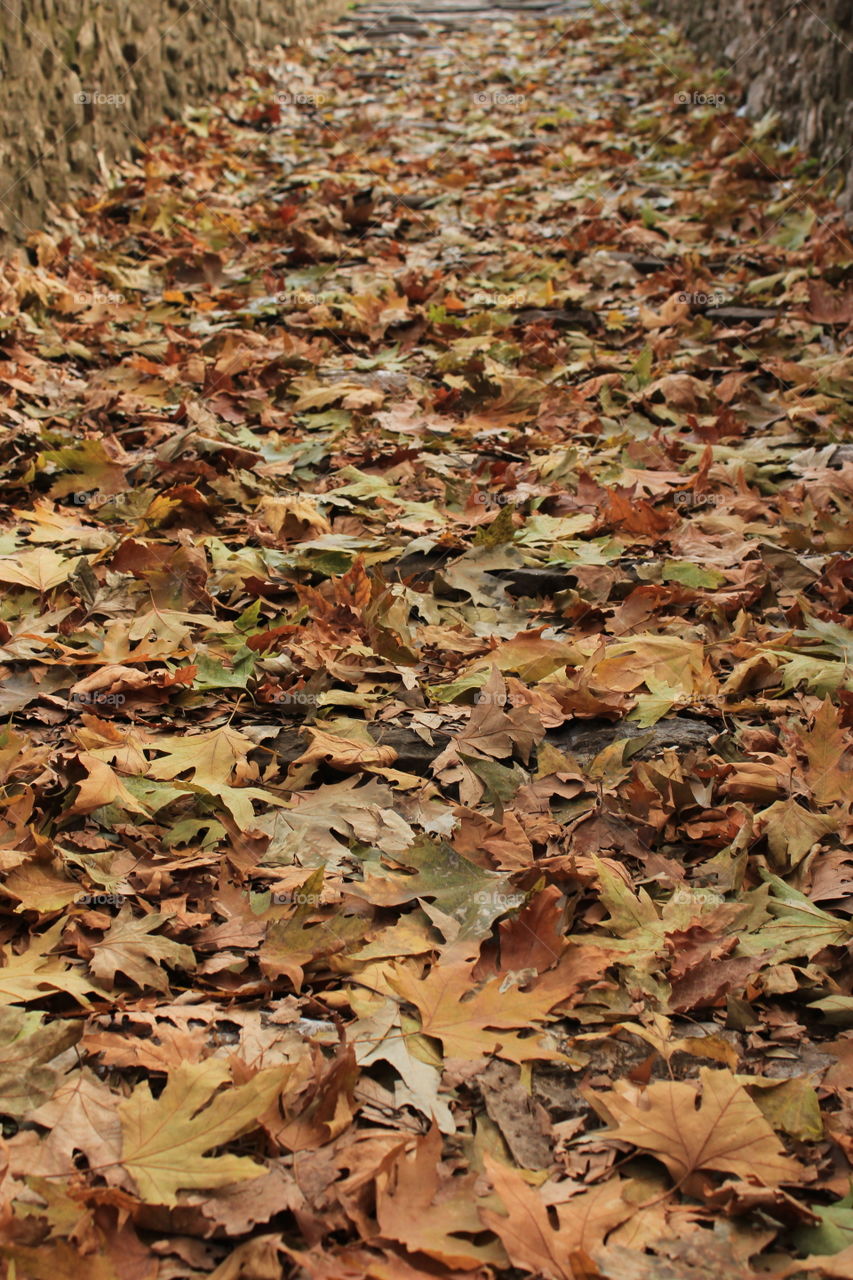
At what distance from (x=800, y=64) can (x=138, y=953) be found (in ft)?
21.7

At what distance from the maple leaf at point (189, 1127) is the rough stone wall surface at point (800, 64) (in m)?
5.40

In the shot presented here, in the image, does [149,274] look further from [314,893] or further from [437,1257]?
[437,1257]

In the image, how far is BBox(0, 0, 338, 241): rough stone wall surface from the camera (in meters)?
5.11

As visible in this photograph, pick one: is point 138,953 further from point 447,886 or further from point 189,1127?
point 447,886

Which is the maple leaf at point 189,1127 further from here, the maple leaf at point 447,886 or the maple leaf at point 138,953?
the maple leaf at point 447,886

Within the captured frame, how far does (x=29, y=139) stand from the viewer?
5.27 metres

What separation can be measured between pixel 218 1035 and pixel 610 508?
2083 mm

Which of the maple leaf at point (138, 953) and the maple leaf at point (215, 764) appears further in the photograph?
the maple leaf at point (215, 764)

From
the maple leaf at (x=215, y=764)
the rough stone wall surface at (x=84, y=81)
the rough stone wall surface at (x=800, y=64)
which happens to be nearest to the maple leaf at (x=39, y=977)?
the maple leaf at (x=215, y=764)

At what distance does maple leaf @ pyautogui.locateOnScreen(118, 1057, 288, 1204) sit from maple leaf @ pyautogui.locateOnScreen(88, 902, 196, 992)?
25cm

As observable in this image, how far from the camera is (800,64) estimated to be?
6.31m

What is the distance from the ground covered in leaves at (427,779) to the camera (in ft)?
4.62

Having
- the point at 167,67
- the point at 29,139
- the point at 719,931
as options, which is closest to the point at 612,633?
the point at 719,931

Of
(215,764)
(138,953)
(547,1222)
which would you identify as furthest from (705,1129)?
(215,764)
